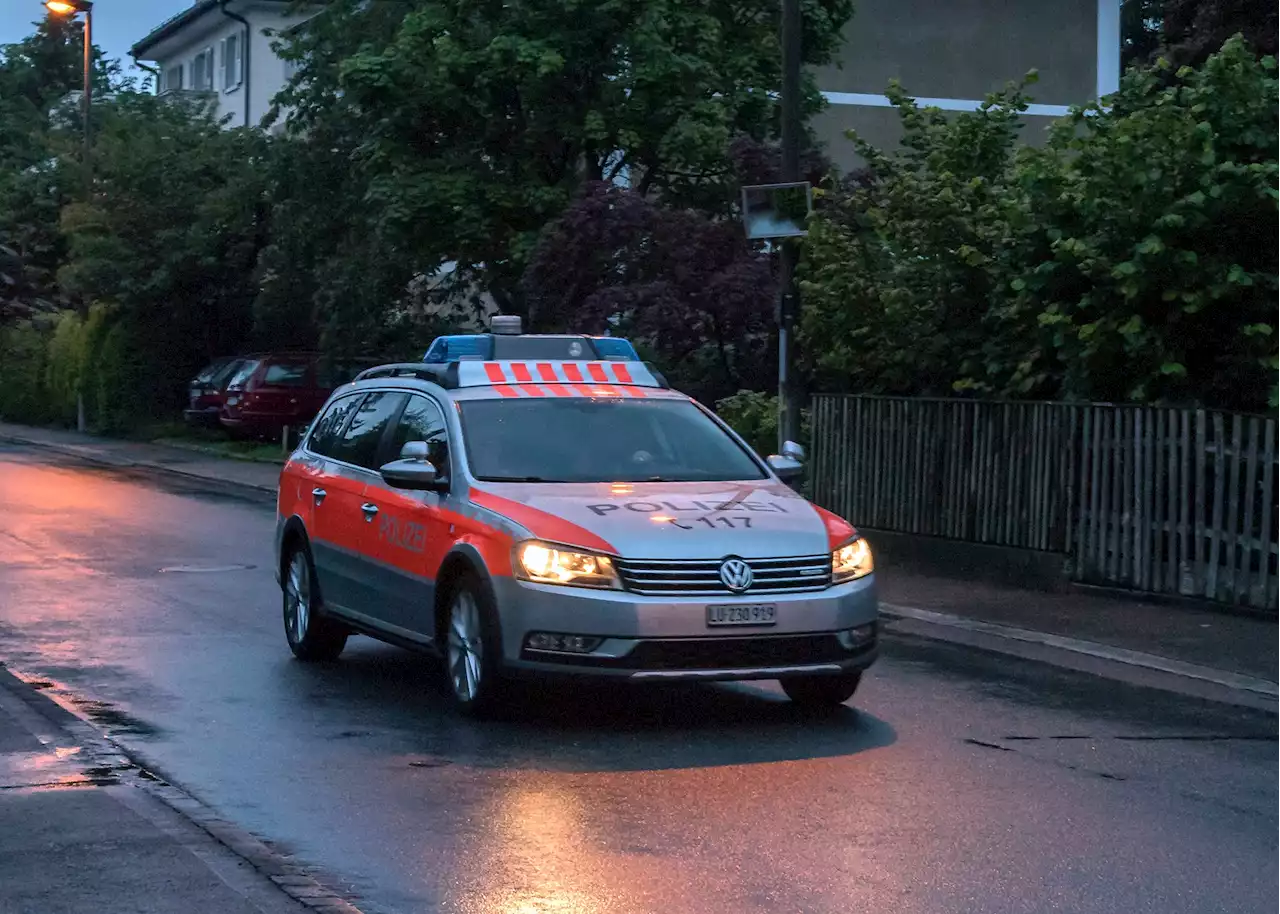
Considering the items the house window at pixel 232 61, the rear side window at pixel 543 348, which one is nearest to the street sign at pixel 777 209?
the rear side window at pixel 543 348

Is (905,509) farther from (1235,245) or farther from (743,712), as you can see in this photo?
Result: (743,712)

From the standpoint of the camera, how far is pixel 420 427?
998 centimetres

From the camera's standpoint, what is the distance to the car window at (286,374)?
110 ft

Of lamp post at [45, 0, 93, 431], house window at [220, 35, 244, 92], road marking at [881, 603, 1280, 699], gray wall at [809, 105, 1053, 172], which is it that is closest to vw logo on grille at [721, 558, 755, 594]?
road marking at [881, 603, 1280, 699]

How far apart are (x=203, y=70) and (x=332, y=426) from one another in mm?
43881

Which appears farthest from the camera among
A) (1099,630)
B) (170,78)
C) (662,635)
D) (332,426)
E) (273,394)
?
(170,78)

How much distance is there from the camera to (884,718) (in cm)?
920

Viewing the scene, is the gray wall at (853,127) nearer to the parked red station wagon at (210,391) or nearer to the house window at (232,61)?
the parked red station wagon at (210,391)

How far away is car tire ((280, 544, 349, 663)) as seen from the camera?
35.2ft

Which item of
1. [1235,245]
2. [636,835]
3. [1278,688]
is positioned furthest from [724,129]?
[636,835]

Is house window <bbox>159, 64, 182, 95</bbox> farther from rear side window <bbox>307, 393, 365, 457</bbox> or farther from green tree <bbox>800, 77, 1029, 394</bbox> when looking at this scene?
rear side window <bbox>307, 393, 365, 457</bbox>

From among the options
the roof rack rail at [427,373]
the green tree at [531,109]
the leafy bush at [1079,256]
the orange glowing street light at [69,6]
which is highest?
the orange glowing street light at [69,6]

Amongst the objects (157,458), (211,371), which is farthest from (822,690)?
(211,371)

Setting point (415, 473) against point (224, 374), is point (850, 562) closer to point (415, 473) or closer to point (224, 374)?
point (415, 473)
